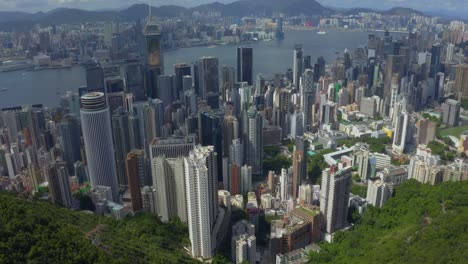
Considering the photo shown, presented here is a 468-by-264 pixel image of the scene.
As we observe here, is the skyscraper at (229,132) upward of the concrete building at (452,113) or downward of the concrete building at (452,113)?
upward

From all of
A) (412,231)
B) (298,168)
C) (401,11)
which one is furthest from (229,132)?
(401,11)

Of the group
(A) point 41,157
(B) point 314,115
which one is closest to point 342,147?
(B) point 314,115

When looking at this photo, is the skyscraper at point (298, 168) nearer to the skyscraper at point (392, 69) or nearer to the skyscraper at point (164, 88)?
the skyscraper at point (164, 88)

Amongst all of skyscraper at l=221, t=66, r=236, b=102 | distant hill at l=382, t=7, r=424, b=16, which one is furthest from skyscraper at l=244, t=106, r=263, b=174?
distant hill at l=382, t=7, r=424, b=16

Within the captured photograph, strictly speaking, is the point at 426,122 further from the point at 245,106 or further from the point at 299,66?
the point at 299,66

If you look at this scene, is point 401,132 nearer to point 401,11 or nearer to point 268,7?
point 268,7

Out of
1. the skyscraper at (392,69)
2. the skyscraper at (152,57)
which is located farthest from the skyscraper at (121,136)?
the skyscraper at (392,69)
